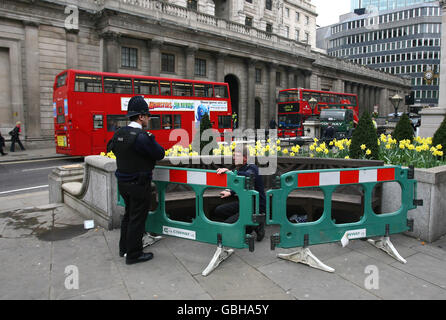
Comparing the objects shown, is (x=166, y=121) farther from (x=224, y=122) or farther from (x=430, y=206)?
(x=430, y=206)

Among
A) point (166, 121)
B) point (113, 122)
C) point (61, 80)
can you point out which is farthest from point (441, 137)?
point (61, 80)

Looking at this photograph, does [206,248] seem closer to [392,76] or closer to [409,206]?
[409,206]

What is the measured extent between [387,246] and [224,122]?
17.9m

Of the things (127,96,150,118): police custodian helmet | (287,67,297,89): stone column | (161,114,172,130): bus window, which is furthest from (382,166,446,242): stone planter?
(287,67,297,89): stone column

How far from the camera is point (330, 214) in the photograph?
403 cm

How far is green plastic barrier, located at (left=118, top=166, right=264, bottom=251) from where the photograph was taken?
372 cm

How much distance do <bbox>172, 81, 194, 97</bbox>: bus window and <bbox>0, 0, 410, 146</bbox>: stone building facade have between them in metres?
7.90

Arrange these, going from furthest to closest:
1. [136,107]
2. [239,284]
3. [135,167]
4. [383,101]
→ [383,101]
[136,107]
[135,167]
[239,284]

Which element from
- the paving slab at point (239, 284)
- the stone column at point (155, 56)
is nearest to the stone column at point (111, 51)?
the stone column at point (155, 56)

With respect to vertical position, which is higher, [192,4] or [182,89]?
[192,4]

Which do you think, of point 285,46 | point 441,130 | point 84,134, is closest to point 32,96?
point 84,134

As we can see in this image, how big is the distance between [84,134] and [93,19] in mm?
12661

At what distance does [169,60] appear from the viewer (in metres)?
29.1

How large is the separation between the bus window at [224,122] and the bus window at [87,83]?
800cm
